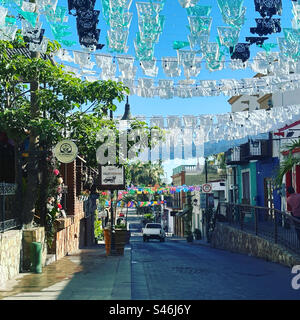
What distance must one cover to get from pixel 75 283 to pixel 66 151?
3875mm

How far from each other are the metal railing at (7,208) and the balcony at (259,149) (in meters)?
17.1

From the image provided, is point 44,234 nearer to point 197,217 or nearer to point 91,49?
point 91,49

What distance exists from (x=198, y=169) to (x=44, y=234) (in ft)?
164

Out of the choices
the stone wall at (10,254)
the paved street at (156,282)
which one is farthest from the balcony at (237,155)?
the stone wall at (10,254)

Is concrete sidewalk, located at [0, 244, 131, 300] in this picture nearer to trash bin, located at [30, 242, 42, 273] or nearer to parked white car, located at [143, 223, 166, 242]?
trash bin, located at [30, 242, 42, 273]

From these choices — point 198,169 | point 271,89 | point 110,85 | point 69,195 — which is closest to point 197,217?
point 198,169

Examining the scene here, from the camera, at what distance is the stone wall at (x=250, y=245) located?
1212 centimetres

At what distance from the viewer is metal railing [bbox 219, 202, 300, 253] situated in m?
12.2

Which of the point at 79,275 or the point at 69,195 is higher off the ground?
the point at 69,195

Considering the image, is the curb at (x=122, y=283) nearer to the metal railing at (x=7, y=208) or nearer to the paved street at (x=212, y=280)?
the paved street at (x=212, y=280)

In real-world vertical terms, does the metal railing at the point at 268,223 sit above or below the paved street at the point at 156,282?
above

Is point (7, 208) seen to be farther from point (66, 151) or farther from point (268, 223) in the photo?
point (268, 223)
